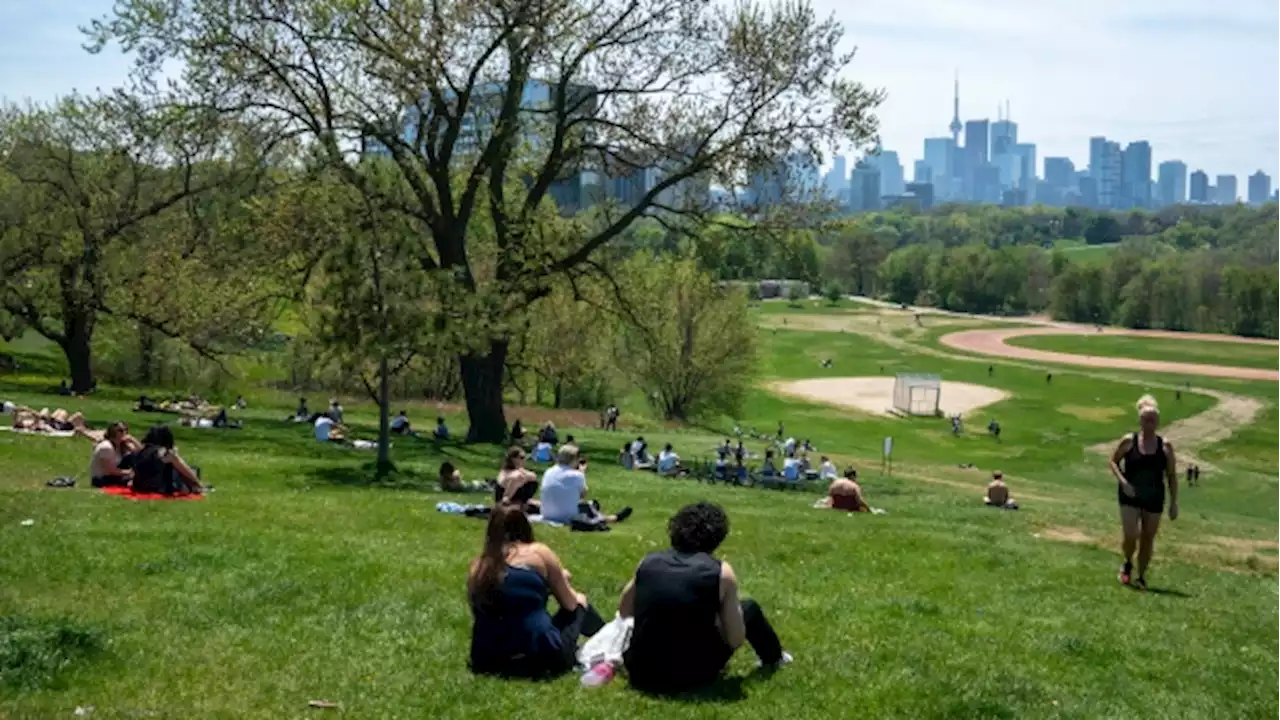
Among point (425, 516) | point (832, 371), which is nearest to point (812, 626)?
point (425, 516)

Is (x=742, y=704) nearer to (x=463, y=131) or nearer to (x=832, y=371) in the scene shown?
A: (x=463, y=131)

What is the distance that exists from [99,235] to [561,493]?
28824 millimetres

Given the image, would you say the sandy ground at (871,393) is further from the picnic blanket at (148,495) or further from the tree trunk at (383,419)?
the picnic blanket at (148,495)

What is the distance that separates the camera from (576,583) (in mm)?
10812

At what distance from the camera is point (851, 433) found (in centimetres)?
6400

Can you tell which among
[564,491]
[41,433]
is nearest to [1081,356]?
[41,433]

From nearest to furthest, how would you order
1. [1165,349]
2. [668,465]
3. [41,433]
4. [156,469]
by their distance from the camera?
[156,469]
[41,433]
[668,465]
[1165,349]

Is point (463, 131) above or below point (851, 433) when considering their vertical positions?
above

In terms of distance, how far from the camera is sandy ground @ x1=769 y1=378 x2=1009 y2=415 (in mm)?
77875

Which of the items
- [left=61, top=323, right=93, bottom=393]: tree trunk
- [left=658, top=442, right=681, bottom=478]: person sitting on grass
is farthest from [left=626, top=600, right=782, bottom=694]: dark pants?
[left=61, top=323, right=93, bottom=393]: tree trunk

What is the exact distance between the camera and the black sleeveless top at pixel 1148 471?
1230 centimetres

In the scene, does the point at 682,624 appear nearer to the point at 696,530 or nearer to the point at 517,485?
the point at 696,530

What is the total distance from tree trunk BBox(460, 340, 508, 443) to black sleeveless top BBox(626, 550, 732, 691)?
22.4 meters

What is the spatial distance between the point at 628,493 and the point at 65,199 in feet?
90.7
